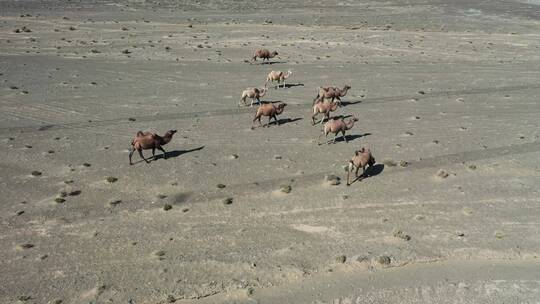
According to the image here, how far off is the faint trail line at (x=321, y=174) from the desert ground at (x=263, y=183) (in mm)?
106

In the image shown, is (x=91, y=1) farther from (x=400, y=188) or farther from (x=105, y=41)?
(x=400, y=188)

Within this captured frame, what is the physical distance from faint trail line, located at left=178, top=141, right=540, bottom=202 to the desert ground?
0.35ft

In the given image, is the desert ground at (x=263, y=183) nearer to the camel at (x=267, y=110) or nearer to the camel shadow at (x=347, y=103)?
the camel shadow at (x=347, y=103)

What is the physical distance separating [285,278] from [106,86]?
24962 mm

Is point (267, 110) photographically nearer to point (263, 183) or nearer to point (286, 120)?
point (286, 120)

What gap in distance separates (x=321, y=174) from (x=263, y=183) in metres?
2.37

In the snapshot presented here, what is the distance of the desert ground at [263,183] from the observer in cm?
1652

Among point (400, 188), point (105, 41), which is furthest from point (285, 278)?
point (105, 41)

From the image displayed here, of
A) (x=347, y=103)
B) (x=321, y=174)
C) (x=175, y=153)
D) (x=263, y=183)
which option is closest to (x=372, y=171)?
(x=321, y=174)

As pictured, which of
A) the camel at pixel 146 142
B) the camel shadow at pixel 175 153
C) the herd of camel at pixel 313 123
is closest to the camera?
the herd of camel at pixel 313 123

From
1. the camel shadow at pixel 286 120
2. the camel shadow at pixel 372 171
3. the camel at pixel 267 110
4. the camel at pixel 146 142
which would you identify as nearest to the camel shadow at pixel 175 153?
the camel at pixel 146 142

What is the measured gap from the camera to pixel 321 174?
76.2ft

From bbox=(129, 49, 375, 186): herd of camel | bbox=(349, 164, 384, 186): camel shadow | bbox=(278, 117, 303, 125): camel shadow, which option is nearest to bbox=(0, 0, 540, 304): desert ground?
bbox=(349, 164, 384, 186): camel shadow

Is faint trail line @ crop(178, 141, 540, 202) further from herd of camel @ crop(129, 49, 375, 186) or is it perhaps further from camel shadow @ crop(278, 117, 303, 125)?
camel shadow @ crop(278, 117, 303, 125)
